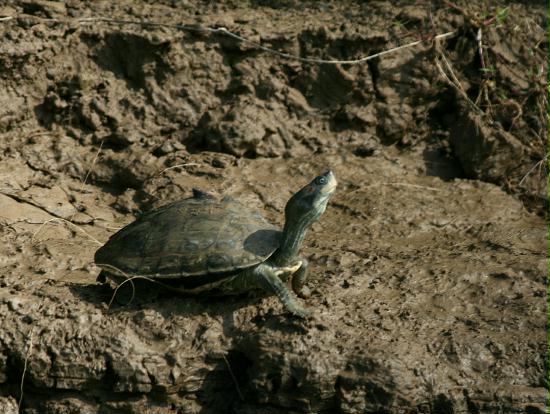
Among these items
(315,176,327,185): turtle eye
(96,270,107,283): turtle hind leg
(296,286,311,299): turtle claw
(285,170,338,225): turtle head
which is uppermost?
(315,176,327,185): turtle eye

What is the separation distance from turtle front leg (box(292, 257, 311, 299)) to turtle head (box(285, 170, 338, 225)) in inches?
12.1

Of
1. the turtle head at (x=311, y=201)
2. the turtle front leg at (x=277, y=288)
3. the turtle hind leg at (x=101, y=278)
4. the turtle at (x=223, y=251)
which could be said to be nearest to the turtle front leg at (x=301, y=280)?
the turtle at (x=223, y=251)

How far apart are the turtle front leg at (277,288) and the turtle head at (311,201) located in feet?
1.05

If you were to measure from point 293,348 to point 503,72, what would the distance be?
4.04 meters

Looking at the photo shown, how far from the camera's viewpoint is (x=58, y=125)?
6.68 metres

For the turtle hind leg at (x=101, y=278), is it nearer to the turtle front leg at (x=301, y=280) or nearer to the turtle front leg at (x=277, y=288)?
the turtle front leg at (x=277, y=288)

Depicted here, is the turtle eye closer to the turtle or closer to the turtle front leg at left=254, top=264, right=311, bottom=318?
the turtle

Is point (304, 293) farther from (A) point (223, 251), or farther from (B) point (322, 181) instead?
(B) point (322, 181)

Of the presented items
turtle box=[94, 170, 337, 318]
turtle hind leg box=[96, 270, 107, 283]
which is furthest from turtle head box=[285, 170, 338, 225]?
turtle hind leg box=[96, 270, 107, 283]

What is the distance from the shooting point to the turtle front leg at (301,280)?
4.52 meters

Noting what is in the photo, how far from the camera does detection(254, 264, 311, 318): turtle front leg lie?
167 inches

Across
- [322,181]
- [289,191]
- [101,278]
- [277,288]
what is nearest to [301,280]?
[277,288]

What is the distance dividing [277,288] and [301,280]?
1.03 feet

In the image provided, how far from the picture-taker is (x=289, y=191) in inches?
244
